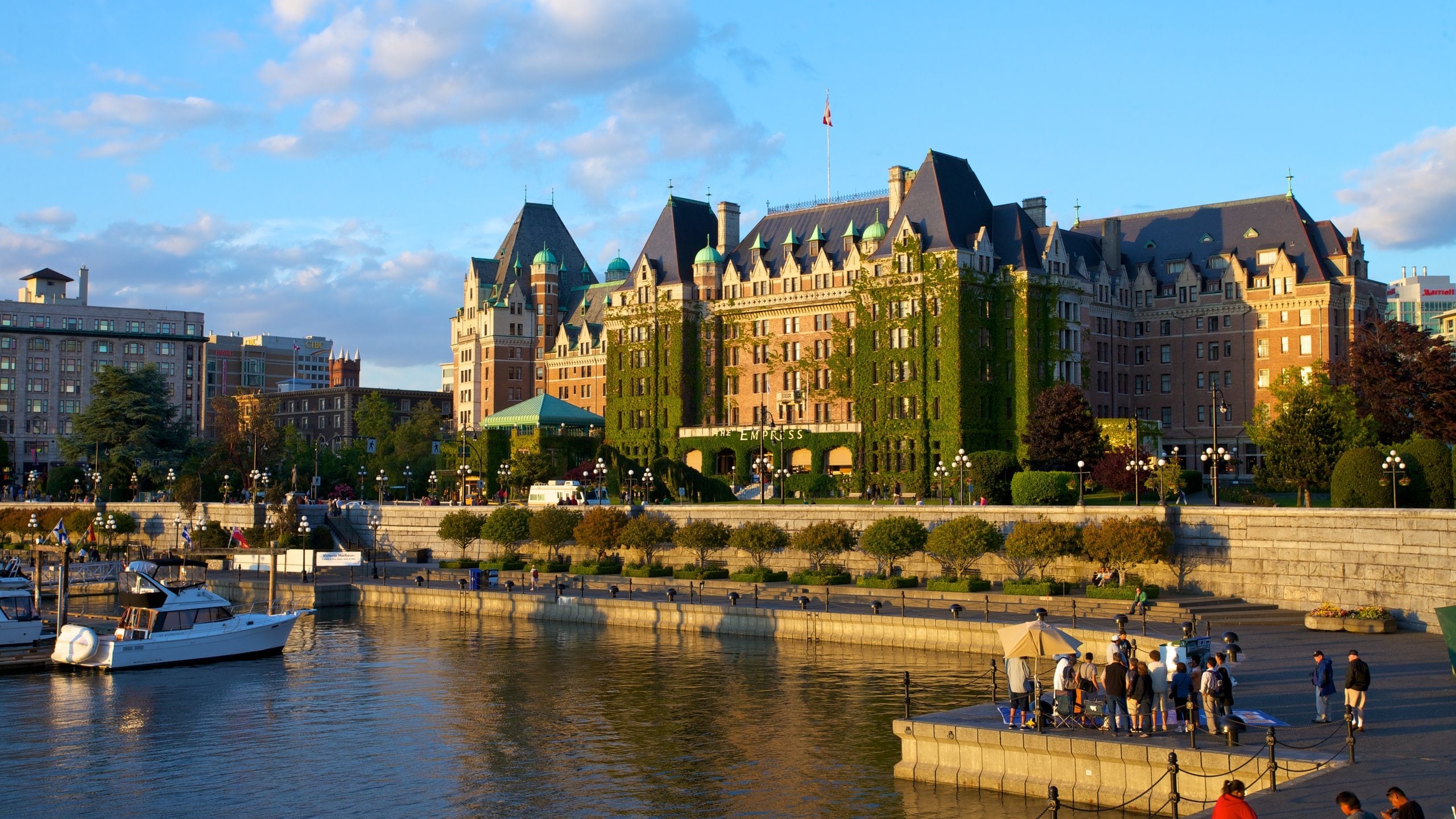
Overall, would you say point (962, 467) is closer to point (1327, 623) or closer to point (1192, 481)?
point (1192, 481)

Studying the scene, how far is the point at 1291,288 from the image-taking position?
119812mm

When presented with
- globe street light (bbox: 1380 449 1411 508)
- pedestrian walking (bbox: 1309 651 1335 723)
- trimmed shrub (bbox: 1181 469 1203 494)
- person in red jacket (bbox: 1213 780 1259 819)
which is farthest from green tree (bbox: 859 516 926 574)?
person in red jacket (bbox: 1213 780 1259 819)

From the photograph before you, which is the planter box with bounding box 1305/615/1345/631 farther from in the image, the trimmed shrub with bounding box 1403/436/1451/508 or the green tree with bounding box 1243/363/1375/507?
the green tree with bounding box 1243/363/1375/507

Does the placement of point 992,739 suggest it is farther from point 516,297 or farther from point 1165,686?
point 516,297

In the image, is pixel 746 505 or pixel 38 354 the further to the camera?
pixel 38 354

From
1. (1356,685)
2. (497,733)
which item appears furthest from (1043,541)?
(1356,685)

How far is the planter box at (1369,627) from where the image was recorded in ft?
171

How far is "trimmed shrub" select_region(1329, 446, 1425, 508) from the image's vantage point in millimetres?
60375

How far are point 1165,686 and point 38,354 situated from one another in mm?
176536

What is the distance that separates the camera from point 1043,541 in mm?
64312

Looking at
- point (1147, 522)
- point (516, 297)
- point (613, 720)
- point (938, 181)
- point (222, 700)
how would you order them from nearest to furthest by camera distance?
point (613, 720) < point (222, 700) < point (1147, 522) < point (938, 181) < point (516, 297)

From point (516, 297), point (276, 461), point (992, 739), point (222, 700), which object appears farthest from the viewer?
point (516, 297)

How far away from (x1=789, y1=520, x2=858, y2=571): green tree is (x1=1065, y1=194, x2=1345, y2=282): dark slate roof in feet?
218

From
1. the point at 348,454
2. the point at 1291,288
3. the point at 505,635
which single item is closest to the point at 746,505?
the point at 505,635
